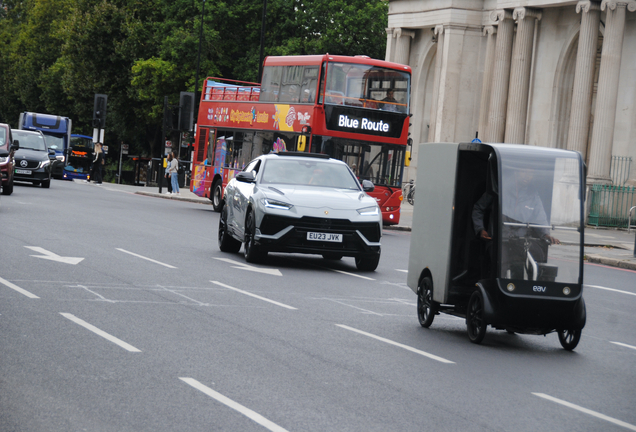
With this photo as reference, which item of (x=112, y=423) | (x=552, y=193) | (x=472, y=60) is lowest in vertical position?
(x=112, y=423)

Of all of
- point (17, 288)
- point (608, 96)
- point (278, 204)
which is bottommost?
point (17, 288)

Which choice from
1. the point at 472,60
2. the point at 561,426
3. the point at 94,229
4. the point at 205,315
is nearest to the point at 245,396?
the point at 561,426

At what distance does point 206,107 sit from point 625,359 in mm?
24930

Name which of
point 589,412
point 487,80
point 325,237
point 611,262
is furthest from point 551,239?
point 487,80

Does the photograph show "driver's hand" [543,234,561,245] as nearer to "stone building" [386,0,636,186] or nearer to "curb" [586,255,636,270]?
"curb" [586,255,636,270]

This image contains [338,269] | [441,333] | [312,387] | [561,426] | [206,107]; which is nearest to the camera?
[561,426]

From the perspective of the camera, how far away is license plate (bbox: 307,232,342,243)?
14.9 m

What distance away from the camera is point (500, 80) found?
4256cm

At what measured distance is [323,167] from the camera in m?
16.6

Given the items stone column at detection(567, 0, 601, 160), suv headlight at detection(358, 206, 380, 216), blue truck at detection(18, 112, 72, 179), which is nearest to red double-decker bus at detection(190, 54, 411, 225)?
suv headlight at detection(358, 206, 380, 216)

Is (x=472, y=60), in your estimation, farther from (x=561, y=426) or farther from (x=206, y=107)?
(x=561, y=426)

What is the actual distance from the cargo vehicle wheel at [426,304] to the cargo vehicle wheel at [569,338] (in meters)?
1.31

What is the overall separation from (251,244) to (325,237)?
1.16 metres

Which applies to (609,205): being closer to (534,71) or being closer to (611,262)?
(534,71)
